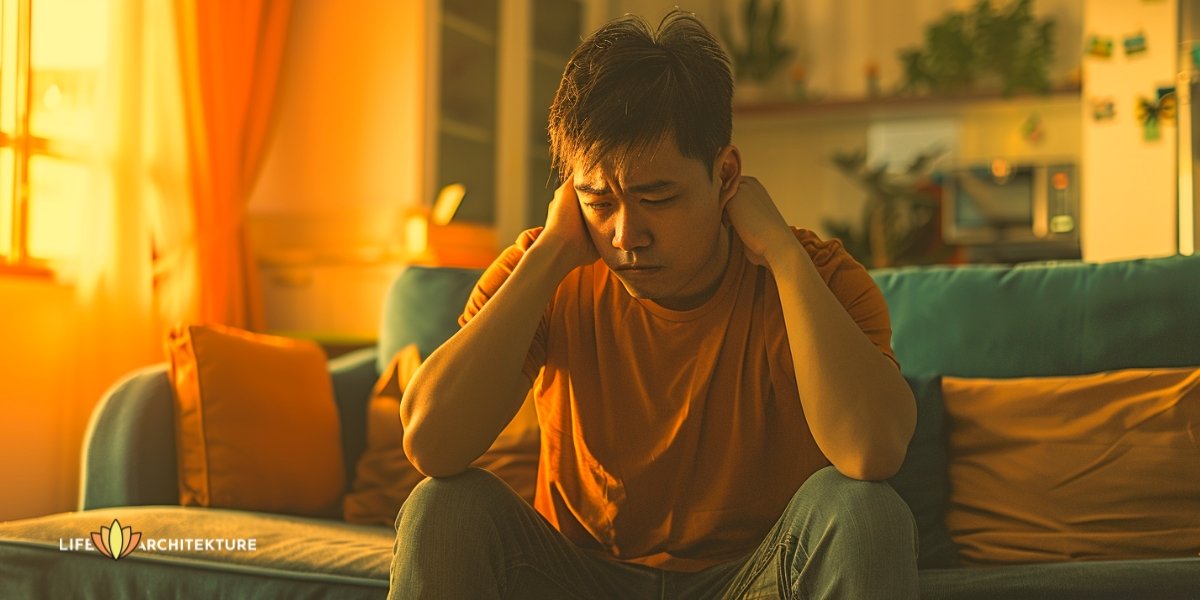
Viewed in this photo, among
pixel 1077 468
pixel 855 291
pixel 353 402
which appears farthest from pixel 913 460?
pixel 353 402

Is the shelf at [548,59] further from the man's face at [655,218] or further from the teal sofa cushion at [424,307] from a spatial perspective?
the man's face at [655,218]

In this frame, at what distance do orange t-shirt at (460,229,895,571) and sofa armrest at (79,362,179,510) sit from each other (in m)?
0.86

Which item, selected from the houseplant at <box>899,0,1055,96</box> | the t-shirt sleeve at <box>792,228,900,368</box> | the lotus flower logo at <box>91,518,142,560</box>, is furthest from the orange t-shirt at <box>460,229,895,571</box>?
the houseplant at <box>899,0,1055,96</box>

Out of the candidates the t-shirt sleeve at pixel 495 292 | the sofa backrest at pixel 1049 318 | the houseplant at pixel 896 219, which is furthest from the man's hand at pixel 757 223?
the houseplant at pixel 896 219

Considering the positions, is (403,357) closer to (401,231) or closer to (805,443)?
(805,443)

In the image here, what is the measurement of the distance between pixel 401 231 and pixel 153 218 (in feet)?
2.85

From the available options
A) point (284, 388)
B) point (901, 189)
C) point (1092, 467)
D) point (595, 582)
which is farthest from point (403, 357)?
point (901, 189)

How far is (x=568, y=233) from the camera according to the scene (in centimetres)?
156

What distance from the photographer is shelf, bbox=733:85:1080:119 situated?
201 inches

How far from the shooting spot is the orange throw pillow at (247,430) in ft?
7.04

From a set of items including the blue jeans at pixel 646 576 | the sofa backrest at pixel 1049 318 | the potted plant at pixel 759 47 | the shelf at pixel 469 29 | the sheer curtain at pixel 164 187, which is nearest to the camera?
the blue jeans at pixel 646 576

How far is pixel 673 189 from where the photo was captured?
1.45 m

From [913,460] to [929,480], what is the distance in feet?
0.13

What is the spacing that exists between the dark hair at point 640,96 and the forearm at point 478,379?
171 mm
